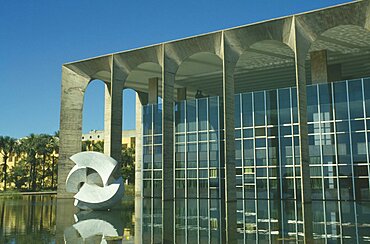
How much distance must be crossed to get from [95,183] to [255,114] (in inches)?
567

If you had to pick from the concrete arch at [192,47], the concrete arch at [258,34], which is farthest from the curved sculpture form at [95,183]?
the concrete arch at [258,34]

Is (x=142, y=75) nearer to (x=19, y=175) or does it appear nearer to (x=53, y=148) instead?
(x=53, y=148)

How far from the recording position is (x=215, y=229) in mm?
13953

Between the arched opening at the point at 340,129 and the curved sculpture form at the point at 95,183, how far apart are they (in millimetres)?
14655

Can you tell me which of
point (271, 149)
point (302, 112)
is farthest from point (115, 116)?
point (302, 112)

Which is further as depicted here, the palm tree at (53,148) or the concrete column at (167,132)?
the palm tree at (53,148)

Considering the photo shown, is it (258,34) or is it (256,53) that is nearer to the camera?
(258,34)

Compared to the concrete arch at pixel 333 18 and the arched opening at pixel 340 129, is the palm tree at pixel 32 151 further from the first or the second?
the concrete arch at pixel 333 18

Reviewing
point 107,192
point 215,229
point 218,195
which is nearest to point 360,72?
point 218,195

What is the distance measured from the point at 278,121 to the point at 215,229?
1929 cm

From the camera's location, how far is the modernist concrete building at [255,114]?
90.6 ft

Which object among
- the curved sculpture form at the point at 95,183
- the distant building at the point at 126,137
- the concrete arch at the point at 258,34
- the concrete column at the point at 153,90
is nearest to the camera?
the curved sculpture form at the point at 95,183

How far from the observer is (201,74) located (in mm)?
40125

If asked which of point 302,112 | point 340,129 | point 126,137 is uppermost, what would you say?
point 126,137
